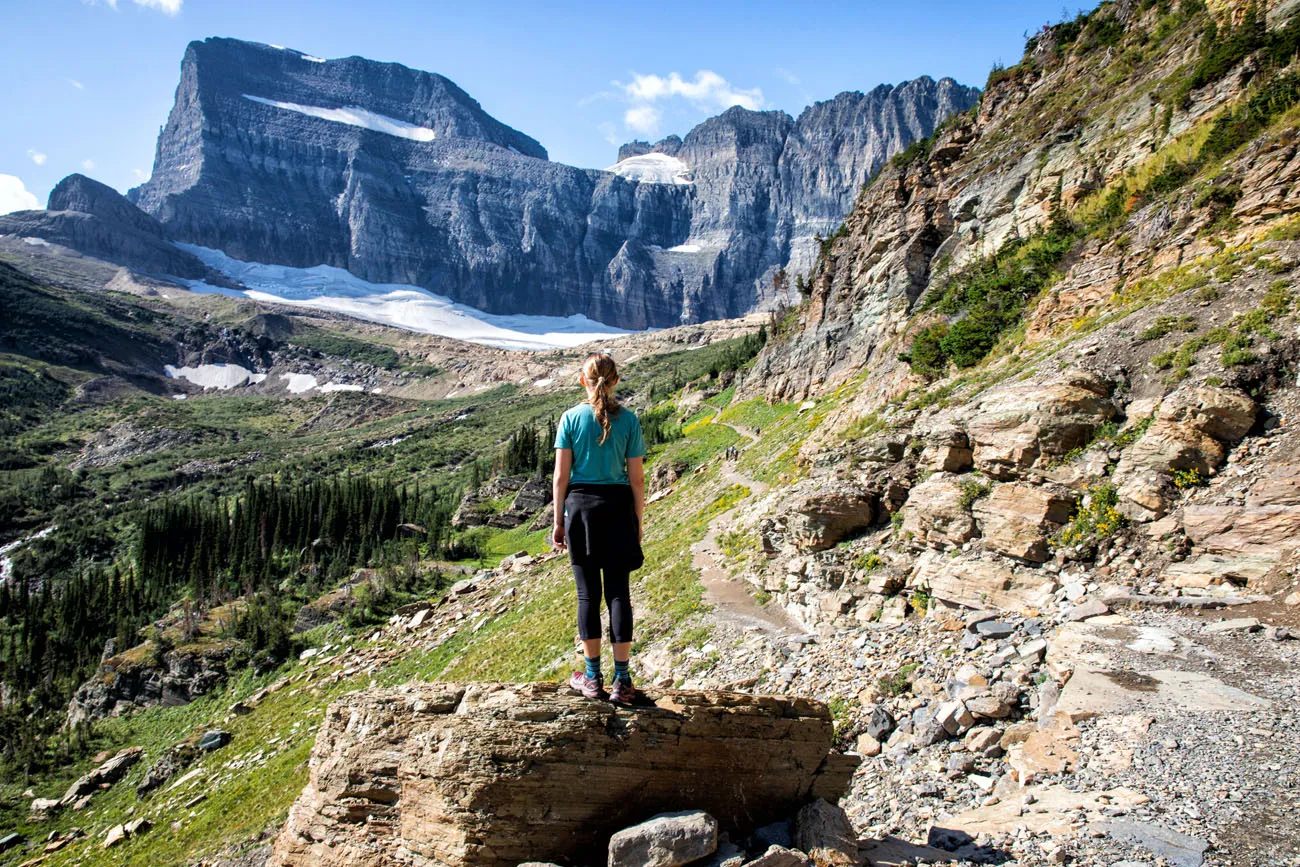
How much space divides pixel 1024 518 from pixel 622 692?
7.98 metres

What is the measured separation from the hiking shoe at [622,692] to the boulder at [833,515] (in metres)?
8.92

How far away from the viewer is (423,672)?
22344 mm

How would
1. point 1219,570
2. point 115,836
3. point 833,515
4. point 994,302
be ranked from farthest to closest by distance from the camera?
1. point 994,302
2. point 115,836
3. point 833,515
4. point 1219,570

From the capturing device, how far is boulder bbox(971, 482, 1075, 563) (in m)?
10.5

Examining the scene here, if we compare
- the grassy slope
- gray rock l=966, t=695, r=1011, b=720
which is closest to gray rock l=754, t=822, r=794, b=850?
gray rock l=966, t=695, r=1011, b=720

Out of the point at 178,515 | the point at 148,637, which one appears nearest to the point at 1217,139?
the point at 148,637

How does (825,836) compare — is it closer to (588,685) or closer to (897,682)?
(588,685)

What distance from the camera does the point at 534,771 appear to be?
5.38 metres

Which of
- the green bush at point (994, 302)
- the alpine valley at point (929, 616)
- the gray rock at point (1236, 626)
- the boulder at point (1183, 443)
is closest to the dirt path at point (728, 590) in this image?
the alpine valley at point (929, 616)

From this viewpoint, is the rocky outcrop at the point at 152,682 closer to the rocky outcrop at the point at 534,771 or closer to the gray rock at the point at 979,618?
the rocky outcrop at the point at 534,771

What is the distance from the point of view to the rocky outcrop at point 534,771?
533cm

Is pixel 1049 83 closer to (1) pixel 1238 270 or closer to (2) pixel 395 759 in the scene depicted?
(1) pixel 1238 270

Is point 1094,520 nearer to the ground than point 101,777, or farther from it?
farther from it

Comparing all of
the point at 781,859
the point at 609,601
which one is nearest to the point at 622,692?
the point at 609,601
